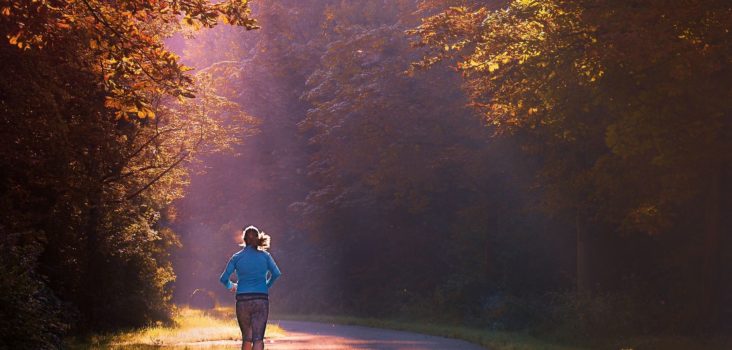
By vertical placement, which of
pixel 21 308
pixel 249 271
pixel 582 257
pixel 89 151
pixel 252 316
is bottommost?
pixel 252 316

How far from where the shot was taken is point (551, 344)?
24672 mm

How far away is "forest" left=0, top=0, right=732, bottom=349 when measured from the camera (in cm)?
1512

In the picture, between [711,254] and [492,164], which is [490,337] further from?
[492,164]

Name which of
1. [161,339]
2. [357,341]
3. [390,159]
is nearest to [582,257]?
[357,341]

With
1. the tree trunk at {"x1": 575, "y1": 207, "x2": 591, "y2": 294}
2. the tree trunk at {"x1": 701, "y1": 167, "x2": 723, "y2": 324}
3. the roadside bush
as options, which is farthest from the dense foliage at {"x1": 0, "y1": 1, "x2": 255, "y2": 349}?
the tree trunk at {"x1": 701, "y1": 167, "x2": 723, "y2": 324}

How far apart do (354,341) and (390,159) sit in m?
14.1

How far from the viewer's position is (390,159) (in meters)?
37.9

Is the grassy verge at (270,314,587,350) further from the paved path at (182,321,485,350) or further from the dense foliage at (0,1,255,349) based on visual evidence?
the dense foliage at (0,1,255,349)

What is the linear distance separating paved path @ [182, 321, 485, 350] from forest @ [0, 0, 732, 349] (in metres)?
3.48

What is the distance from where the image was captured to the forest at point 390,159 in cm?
1512

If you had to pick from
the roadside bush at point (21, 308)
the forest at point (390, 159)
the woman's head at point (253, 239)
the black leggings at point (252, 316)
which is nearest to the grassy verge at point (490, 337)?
the forest at point (390, 159)

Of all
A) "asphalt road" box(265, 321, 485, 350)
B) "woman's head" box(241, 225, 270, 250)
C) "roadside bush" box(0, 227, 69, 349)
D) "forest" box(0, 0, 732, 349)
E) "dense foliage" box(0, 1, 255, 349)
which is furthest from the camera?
"asphalt road" box(265, 321, 485, 350)

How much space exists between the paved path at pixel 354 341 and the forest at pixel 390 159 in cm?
348

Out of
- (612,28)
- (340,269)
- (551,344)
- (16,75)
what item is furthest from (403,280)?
(16,75)
